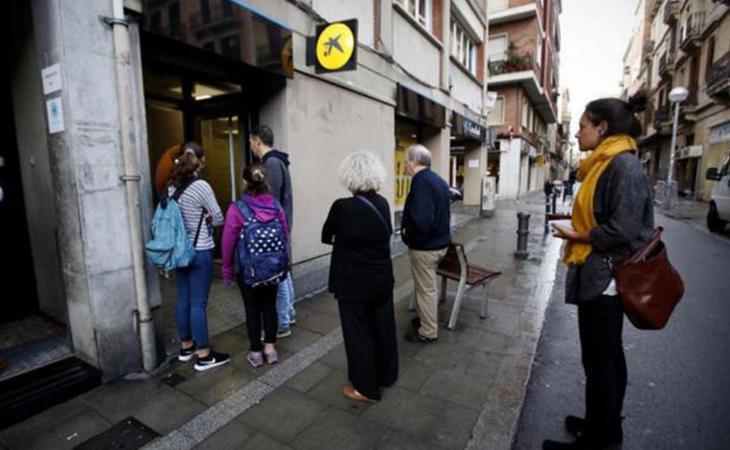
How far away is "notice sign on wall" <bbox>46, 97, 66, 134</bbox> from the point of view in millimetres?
2828

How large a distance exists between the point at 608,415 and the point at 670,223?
1373 cm

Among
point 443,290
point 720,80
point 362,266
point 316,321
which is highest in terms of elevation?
point 720,80

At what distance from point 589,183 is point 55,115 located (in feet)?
11.9

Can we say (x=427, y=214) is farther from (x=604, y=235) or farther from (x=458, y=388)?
(x=604, y=235)

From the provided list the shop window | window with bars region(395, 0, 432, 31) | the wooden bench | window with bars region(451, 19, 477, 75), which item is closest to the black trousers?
the wooden bench

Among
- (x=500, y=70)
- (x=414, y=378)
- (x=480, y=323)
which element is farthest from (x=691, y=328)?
(x=500, y=70)

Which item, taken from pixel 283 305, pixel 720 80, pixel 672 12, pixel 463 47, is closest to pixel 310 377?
pixel 283 305

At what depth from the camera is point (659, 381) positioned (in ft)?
10.7

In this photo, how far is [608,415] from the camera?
2.27 m

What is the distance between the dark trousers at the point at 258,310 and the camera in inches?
127

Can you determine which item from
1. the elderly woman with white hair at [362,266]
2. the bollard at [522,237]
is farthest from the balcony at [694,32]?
the elderly woman with white hair at [362,266]

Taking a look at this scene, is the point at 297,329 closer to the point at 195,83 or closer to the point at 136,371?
the point at 136,371

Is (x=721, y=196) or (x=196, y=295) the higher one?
(x=721, y=196)

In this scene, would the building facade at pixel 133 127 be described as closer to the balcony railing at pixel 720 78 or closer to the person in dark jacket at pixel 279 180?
the person in dark jacket at pixel 279 180
